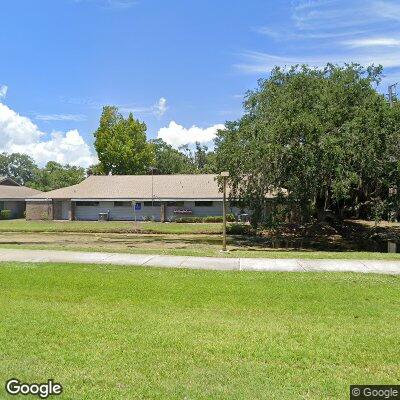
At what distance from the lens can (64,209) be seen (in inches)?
1827

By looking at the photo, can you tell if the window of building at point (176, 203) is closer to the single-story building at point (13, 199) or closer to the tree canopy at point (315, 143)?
the tree canopy at point (315, 143)

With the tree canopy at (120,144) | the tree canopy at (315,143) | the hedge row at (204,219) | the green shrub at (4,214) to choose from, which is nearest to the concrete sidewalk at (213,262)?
the tree canopy at (315,143)

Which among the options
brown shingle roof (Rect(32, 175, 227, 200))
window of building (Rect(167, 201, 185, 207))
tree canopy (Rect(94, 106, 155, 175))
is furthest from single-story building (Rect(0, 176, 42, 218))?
window of building (Rect(167, 201, 185, 207))

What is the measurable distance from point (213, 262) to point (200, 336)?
6916 mm

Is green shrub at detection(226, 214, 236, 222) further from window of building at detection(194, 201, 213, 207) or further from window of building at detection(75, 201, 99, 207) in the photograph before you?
window of building at detection(75, 201, 99, 207)

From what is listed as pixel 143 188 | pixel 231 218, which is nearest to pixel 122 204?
pixel 143 188

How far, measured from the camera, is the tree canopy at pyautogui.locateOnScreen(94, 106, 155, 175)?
199 ft

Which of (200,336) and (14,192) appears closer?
(200,336)

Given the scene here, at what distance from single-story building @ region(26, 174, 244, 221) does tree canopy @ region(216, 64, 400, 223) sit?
1583cm

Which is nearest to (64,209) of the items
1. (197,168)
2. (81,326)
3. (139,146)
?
(139,146)

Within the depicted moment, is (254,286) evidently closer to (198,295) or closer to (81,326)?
(198,295)

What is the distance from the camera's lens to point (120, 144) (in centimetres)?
6088

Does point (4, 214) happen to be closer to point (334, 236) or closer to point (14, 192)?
point (14, 192)

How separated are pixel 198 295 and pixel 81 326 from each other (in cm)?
276
